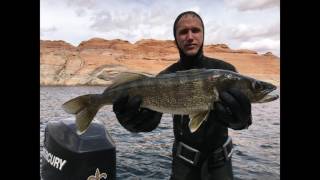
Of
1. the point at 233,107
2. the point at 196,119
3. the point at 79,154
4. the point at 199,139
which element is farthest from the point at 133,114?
the point at 79,154

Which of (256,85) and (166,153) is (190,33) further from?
(166,153)

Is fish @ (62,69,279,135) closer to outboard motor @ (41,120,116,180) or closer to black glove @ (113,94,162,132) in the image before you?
black glove @ (113,94,162,132)

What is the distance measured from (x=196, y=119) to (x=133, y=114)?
0.70 metres

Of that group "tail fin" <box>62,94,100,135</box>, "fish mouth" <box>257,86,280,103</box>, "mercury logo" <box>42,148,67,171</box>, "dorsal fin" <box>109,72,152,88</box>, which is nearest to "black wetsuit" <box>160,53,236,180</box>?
"fish mouth" <box>257,86,280,103</box>

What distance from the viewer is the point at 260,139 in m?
15.1

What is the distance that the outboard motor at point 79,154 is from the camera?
524cm

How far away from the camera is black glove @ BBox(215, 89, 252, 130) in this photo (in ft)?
13.3

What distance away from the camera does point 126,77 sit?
14.2 feet

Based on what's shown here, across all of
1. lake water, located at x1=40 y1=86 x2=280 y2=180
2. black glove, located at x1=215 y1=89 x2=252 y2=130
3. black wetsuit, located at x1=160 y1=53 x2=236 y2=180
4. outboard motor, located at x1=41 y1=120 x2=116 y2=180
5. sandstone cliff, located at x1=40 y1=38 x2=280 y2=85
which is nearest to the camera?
black glove, located at x1=215 y1=89 x2=252 y2=130

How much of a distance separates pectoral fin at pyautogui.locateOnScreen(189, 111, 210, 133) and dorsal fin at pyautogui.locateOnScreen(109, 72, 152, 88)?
2.23 feet

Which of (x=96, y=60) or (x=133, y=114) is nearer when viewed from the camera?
(x=133, y=114)
